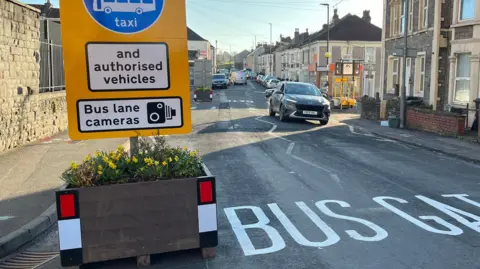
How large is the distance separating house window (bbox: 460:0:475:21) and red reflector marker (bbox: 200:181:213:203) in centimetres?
1615

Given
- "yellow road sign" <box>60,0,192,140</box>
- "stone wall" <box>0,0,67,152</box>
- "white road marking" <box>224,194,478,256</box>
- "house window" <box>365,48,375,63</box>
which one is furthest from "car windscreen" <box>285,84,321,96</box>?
"house window" <box>365,48,375,63</box>

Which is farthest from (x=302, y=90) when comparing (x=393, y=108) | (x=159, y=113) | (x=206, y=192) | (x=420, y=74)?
(x=206, y=192)

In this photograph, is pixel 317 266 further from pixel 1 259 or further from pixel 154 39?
pixel 1 259

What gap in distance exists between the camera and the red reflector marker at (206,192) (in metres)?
4.84

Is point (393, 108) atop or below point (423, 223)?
atop

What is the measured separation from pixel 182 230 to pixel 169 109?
1.43m

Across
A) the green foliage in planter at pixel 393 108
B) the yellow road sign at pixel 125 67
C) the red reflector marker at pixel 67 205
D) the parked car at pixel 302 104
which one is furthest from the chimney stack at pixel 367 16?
the red reflector marker at pixel 67 205

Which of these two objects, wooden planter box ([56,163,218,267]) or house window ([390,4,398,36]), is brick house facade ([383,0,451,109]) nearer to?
house window ([390,4,398,36])

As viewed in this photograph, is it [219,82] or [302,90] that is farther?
[219,82]

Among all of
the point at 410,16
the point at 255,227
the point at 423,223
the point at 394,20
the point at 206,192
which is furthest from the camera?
the point at 394,20

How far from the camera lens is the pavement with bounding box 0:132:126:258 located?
5.83 metres

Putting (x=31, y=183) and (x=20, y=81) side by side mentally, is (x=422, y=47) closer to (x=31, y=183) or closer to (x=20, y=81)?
(x=20, y=81)

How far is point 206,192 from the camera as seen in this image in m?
4.86

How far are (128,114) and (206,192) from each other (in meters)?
1.29
